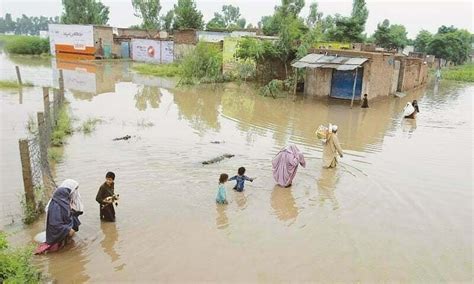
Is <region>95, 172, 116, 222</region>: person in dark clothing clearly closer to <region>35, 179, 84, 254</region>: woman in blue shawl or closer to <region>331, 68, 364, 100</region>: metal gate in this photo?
<region>35, 179, 84, 254</region>: woman in blue shawl

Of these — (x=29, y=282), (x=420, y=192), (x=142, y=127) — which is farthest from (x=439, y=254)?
(x=142, y=127)

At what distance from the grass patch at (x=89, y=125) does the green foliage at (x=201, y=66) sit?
11.4 m

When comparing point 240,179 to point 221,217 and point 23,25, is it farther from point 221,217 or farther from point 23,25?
point 23,25

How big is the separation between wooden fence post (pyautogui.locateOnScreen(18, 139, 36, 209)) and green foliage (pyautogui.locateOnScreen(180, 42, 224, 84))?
1896cm

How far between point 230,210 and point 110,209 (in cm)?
211

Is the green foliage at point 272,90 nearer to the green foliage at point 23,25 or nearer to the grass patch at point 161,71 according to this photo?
the grass patch at point 161,71

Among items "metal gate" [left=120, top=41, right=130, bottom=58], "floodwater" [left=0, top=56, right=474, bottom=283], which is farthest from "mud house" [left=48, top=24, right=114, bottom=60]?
"floodwater" [left=0, top=56, right=474, bottom=283]

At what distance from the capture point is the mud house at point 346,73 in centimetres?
2027

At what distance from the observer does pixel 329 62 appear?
20.2 metres

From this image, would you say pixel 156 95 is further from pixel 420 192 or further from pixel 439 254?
pixel 439 254

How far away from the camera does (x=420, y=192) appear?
9.02 metres

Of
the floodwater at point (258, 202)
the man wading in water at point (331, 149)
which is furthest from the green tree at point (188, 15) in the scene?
the man wading in water at point (331, 149)

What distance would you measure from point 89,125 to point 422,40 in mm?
61068

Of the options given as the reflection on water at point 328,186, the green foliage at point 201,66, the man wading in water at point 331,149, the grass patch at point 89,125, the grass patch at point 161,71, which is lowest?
the reflection on water at point 328,186
